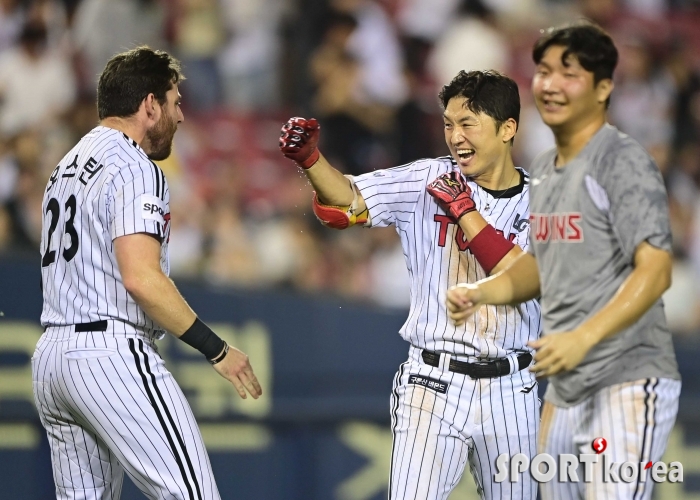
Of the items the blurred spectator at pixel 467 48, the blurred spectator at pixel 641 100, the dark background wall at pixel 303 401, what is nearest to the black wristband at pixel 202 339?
the dark background wall at pixel 303 401

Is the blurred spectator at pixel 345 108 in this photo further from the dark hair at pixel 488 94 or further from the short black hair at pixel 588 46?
the short black hair at pixel 588 46

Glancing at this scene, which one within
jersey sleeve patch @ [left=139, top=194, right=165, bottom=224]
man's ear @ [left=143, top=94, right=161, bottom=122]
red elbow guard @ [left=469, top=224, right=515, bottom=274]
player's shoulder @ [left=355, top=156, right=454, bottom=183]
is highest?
man's ear @ [left=143, top=94, right=161, bottom=122]

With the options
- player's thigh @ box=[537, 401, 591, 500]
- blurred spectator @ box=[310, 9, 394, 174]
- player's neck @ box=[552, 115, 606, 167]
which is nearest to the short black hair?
player's neck @ box=[552, 115, 606, 167]

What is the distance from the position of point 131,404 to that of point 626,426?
1.82 metres

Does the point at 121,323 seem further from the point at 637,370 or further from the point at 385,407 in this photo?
the point at 385,407

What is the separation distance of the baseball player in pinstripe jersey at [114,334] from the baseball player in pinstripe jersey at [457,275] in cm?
66

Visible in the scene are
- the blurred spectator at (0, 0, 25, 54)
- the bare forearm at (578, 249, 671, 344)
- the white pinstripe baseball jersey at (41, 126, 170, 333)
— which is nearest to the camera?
the bare forearm at (578, 249, 671, 344)

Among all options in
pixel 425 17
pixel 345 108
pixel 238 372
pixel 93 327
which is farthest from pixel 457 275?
pixel 425 17

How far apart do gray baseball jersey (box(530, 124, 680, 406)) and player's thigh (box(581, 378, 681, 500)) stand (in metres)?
0.05

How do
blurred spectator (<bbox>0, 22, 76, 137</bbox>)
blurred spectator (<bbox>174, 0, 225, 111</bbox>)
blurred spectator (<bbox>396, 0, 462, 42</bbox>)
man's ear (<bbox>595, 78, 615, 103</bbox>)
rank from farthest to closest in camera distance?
1. blurred spectator (<bbox>396, 0, 462, 42</bbox>)
2. blurred spectator (<bbox>174, 0, 225, 111</bbox>)
3. blurred spectator (<bbox>0, 22, 76, 137</bbox>)
4. man's ear (<bbox>595, 78, 615, 103</bbox>)

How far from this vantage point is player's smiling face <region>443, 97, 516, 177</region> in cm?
411

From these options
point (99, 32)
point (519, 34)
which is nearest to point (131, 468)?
point (99, 32)

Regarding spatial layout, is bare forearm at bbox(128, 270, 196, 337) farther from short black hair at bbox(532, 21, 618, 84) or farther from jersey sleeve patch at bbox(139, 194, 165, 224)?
short black hair at bbox(532, 21, 618, 84)

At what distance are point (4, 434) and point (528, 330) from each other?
3.32 m
